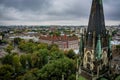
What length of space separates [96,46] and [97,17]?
3.43m

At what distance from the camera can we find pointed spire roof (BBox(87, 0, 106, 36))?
20.7 meters

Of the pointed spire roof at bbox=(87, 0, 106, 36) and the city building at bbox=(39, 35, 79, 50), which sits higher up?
the pointed spire roof at bbox=(87, 0, 106, 36)

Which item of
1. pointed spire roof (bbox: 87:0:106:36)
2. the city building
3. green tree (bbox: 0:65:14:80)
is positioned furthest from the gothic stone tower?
the city building

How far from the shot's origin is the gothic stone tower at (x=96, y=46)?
68.0 feet

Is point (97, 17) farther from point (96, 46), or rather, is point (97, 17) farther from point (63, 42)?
point (63, 42)

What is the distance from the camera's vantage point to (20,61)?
64.6 m

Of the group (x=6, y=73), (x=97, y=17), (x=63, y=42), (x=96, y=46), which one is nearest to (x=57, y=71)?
(x=6, y=73)

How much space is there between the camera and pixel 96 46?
20.8m

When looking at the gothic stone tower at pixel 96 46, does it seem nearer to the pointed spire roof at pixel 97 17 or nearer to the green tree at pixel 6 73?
the pointed spire roof at pixel 97 17

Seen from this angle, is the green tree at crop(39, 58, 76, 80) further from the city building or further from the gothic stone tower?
the city building

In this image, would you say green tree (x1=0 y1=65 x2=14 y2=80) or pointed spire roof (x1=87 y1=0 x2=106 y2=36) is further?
green tree (x1=0 y1=65 x2=14 y2=80)

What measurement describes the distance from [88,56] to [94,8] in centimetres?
587

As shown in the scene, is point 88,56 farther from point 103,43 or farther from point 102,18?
point 102,18

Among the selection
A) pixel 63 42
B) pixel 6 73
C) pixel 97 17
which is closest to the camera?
pixel 97 17
